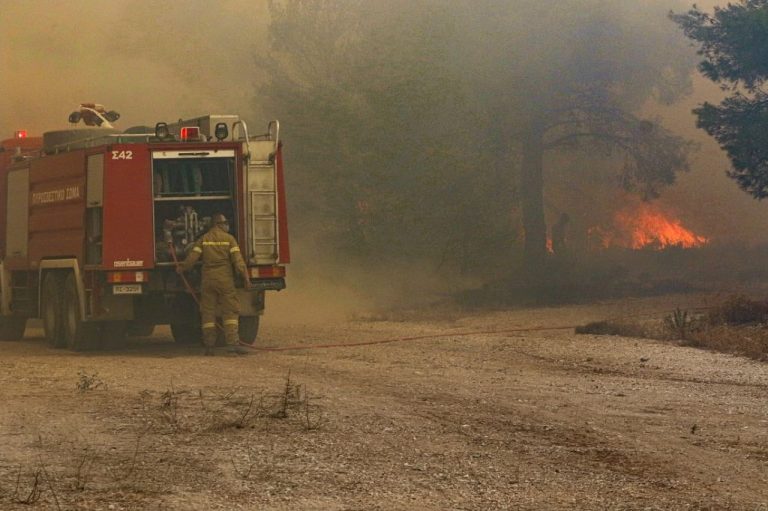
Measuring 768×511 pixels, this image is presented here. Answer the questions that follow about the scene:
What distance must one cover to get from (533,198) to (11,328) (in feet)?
53.4

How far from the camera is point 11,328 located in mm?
19000

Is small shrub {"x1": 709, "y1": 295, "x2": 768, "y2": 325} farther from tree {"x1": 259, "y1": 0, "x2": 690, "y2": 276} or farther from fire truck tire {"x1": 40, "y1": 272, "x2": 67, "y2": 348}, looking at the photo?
tree {"x1": 259, "y1": 0, "x2": 690, "y2": 276}

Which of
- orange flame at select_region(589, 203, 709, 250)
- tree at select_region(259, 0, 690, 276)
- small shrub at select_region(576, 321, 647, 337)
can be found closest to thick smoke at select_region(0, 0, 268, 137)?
tree at select_region(259, 0, 690, 276)

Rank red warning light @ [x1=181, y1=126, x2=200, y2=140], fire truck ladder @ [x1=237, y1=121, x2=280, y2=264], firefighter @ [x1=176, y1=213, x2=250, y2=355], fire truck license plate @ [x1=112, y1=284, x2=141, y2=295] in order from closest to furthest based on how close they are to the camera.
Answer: firefighter @ [x1=176, y1=213, x2=250, y2=355] < fire truck license plate @ [x1=112, y1=284, x2=141, y2=295] < fire truck ladder @ [x1=237, y1=121, x2=280, y2=264] < red warning light @ [x1=181, y1=126, x2=200, y2=140]

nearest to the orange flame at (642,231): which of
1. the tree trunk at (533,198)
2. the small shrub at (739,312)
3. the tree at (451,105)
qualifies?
the tree at (451,105)

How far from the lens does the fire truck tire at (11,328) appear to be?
18.9 metres

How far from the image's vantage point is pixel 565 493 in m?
6.95

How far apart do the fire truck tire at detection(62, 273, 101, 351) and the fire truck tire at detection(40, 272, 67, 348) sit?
5.6 inches

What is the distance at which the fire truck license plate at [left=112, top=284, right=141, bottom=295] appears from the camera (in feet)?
49.5

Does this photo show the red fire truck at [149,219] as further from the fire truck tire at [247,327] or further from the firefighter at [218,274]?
the firefighter at [218,274]

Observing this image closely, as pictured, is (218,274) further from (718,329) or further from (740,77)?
(740,77)

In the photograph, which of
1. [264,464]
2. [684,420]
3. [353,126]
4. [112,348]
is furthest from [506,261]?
[264,464]

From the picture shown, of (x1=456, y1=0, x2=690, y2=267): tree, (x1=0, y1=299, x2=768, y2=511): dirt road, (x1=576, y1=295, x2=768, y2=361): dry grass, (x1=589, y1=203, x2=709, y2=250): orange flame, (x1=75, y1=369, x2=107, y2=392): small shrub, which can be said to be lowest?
(x1=0, y1=299, x2=768, y2=511): dirt road

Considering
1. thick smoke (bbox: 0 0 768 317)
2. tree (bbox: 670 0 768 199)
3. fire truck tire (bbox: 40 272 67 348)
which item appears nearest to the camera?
fire truck tire (bbox: 40 272 67 348)
